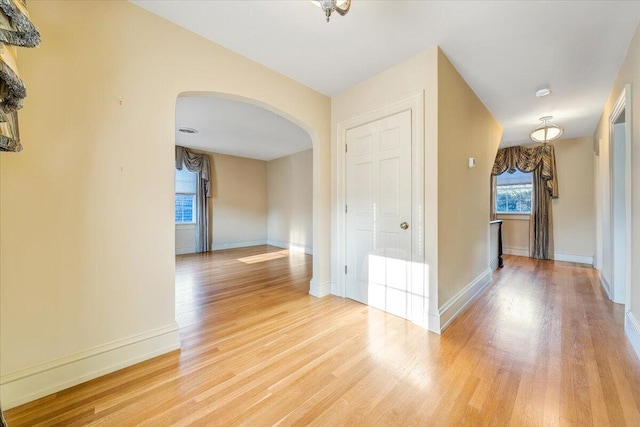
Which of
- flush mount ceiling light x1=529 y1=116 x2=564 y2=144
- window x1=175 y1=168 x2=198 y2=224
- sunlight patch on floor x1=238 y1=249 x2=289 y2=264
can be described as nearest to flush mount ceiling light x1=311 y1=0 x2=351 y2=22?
flush mount ceiling light x1=529 y1=116 x2=564 y2=144

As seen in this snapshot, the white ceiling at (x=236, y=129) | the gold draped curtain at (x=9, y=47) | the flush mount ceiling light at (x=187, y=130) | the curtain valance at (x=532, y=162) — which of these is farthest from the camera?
the curtain valance at (x=532, y=162)

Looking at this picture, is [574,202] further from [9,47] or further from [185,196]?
[185,196]

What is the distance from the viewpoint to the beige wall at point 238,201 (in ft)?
21.9

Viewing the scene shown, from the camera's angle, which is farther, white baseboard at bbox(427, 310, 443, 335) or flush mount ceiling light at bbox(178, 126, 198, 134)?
flush mount ceiling light at bbox(178, 126, 198, 134)

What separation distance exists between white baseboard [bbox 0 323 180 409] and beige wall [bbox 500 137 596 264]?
6808 millimetres

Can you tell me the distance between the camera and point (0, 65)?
0.72 m

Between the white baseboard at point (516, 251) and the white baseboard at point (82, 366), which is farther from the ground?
the white baseboard at point (516, 251)

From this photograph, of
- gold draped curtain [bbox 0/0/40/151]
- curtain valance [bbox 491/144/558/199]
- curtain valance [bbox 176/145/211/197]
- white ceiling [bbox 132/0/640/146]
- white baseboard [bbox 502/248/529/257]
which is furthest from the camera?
curtain valance [bbox 176/145/211/197]

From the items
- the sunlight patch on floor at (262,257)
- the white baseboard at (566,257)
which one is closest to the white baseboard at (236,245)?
the sunlight patch on floor at (262,257)

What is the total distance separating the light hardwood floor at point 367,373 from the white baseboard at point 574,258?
2812 mm

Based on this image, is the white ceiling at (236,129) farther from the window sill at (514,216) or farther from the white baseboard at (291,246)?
the window sill at (514,216)

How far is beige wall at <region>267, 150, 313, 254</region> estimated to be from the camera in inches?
255

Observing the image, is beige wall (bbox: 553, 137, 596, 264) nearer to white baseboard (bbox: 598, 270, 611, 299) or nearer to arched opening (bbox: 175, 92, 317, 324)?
white baseboard (bbox: 598, 270, 611, 299)

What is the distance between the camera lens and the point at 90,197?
158cm
